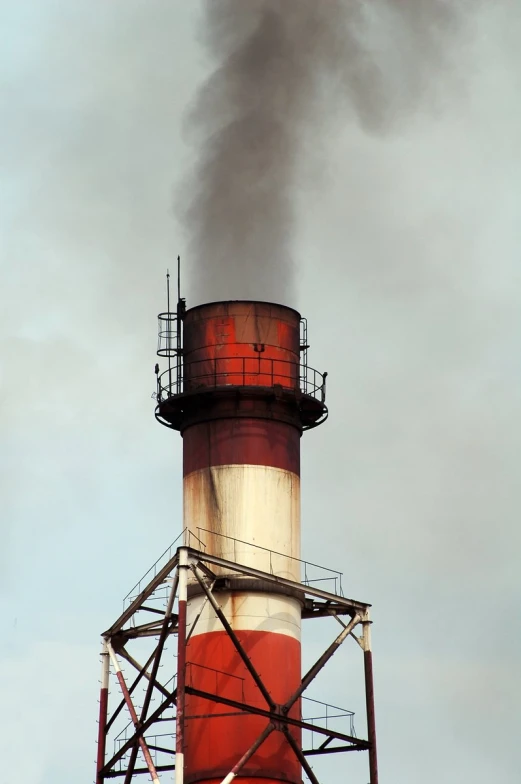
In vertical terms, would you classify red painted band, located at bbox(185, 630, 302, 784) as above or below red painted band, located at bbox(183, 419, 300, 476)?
below

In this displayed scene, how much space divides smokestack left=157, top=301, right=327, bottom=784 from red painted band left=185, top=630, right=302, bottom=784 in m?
0.03

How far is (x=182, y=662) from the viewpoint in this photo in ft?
187

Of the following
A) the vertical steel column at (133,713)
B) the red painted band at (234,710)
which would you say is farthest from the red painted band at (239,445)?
the vertical steel column at (133,713)

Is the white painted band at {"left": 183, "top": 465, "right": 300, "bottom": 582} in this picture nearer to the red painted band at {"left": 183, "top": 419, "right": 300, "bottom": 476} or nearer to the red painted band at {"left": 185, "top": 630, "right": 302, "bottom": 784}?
the red painted band at {"left": 183, "top": 419, "right": 300, "bottom": 476}

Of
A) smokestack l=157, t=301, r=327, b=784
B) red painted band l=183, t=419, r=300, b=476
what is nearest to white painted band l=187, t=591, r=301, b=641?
smokestack l=157, t=301, r=327, b=784

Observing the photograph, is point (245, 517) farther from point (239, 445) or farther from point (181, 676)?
point (181, 676)

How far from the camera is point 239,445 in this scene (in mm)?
61281

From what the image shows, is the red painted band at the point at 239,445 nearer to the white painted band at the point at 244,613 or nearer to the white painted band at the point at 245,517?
the white painted band at the point at 245,517

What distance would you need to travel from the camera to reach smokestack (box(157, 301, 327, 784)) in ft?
194

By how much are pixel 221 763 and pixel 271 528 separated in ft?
20.9

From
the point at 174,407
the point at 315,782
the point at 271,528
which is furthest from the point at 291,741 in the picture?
the point at 174,407

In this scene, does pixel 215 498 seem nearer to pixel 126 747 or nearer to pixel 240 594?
pixel 240 594

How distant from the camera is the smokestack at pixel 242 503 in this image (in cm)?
5916

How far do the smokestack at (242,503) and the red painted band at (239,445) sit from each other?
0.03 m
